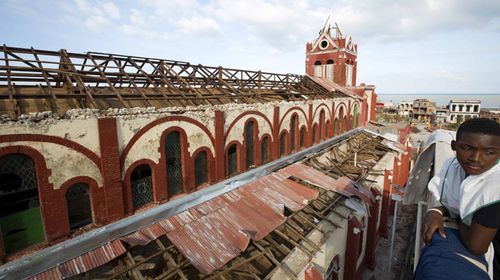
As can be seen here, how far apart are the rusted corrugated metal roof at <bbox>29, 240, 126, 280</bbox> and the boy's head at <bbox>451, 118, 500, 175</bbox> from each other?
686 centimetres

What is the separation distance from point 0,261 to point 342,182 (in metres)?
12.1

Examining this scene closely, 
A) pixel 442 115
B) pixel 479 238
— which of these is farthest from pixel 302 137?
pixel 442 115

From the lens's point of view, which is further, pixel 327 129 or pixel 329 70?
pixel 329 70

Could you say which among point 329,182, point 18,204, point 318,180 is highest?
point 18,204

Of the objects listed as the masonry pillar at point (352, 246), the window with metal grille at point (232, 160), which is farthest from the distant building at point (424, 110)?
the masonry pillar at point (352, 246)

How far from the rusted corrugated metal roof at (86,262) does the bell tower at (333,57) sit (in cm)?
3127

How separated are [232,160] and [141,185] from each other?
18.6 ft

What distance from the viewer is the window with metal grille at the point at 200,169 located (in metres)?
12.5

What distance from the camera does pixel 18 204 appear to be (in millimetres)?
7477

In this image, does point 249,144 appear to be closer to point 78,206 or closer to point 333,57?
point 78,206

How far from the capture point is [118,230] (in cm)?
680

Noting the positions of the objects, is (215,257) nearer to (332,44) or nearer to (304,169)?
(304,169)

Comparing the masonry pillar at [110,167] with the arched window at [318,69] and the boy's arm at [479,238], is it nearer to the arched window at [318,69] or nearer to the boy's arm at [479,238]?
the boy's arm at [479,238]

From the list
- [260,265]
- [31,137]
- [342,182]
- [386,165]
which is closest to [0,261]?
[31,137]
